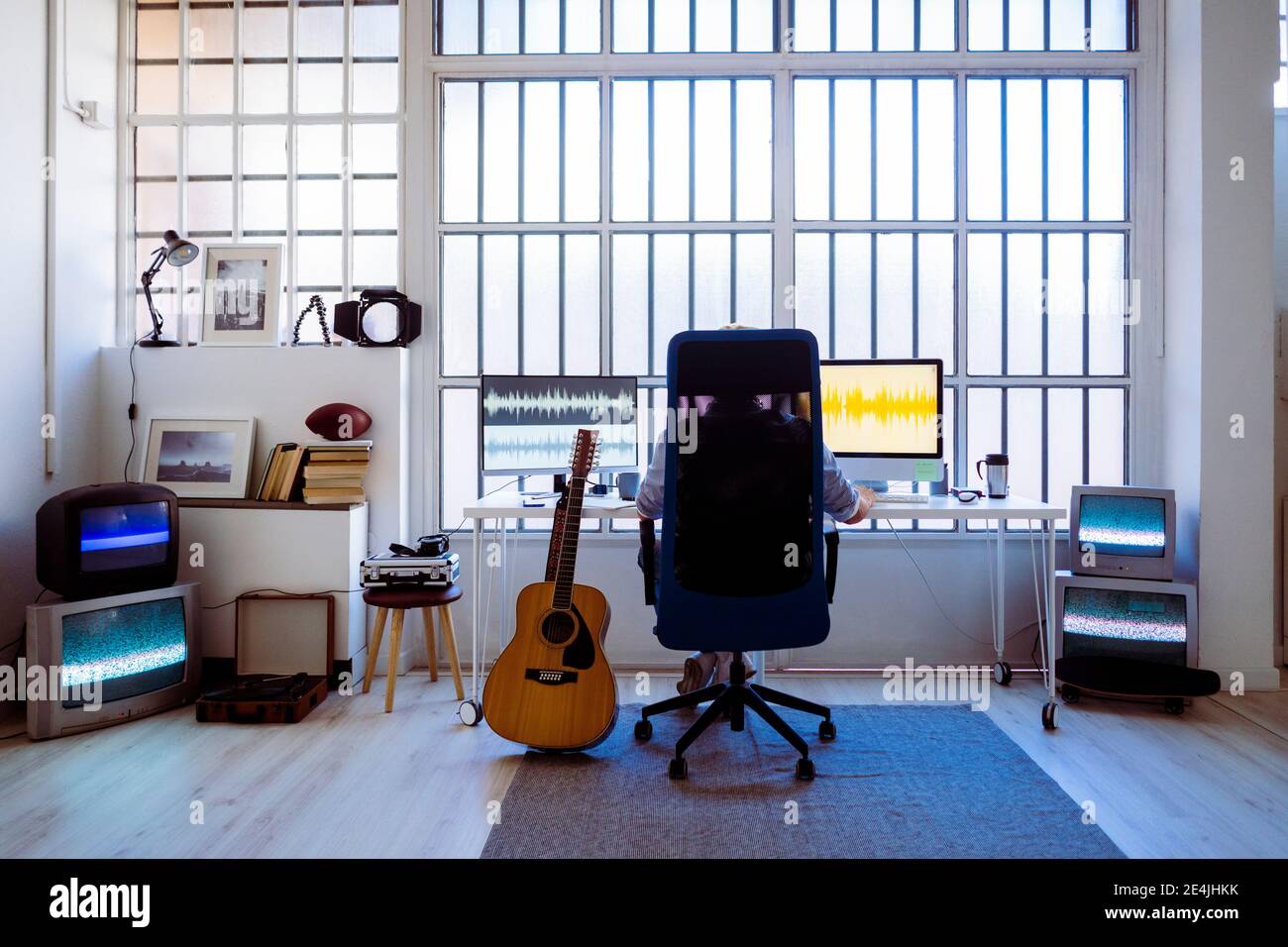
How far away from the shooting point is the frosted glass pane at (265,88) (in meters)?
3.68

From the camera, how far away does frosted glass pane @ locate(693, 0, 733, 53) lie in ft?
11.9

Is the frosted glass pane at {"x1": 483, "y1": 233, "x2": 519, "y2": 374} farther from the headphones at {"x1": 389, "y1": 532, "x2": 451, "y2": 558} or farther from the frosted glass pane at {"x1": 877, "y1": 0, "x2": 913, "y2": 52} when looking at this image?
the frosted glass pane at {"x1": 877, "y1": 0, "x2": 913, "y2": 52}

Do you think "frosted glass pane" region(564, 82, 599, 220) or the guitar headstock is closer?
the guitar headstock

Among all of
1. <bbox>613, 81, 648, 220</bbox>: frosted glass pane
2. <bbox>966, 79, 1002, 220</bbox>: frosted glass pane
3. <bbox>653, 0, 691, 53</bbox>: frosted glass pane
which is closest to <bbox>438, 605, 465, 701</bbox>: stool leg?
<bbox>613, 81, 648, 220</bbox>: frosted glass pane

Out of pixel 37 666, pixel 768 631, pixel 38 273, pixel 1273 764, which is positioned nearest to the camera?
pixel 768 631

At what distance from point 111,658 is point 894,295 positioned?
3623 millimetres

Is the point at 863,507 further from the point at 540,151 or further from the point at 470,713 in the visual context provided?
the point at 540,151

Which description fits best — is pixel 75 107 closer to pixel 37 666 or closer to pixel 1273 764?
pixel 37 666

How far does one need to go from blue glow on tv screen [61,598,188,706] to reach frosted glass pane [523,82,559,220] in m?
2.34

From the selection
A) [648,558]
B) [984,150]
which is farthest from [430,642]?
[984,150]

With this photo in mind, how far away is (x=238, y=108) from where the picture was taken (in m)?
3.66

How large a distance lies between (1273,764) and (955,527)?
1458mm

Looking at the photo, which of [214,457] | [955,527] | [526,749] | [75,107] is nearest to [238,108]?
[75,107]
